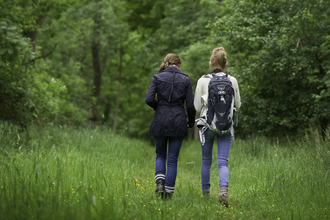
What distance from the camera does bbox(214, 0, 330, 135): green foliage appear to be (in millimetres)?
8992

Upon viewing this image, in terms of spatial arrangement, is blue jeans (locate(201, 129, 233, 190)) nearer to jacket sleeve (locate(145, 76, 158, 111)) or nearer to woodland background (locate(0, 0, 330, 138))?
jacket sleeve (locate(145, 76, 158, 111))

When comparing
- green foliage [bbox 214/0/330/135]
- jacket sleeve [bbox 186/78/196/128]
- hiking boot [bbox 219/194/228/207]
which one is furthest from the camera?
green foliage [bbox 214/0/330/135]

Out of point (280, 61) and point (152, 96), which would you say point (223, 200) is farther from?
point (280, 61)

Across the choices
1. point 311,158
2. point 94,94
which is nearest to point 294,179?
point 311,158

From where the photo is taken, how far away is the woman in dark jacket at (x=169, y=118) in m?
4.64

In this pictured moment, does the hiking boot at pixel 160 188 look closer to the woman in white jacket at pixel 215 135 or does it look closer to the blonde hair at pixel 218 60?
the woman in white jacket at pixel 215 135

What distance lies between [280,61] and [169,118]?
18.9 feet

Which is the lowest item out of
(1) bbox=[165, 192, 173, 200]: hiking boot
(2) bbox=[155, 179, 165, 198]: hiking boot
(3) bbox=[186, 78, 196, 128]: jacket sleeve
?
(1) bbox=[165, 192, 173, 200]: hiking boot

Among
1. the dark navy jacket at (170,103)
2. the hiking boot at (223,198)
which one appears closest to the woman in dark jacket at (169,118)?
the dark navy jacket at (170,103)

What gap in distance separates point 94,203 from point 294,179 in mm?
3286

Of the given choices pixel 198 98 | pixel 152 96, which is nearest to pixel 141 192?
pixel 152 96

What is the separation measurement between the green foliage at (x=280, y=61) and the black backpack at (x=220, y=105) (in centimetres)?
479

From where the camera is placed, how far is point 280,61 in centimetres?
928

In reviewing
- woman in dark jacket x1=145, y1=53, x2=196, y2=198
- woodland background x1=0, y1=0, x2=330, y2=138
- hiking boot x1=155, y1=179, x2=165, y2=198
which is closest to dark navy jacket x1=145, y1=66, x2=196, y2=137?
woman in dark jacket x1=145, y1=53, x2=196, y2=198
